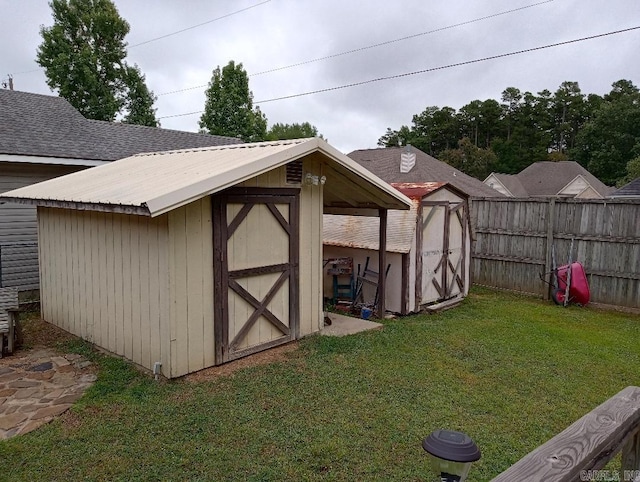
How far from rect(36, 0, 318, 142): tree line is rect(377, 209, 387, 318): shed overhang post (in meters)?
15.6

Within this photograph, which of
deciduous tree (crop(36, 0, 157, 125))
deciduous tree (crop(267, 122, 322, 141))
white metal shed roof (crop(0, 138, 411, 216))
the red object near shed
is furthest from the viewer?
deciduous tree (crop(267, 122, 322, 141))

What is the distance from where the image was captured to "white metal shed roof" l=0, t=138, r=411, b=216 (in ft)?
13.9

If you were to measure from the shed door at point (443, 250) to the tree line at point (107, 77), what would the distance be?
1498 centimetres

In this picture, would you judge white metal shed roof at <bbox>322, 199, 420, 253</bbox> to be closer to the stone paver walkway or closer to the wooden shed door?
the wooden shed door

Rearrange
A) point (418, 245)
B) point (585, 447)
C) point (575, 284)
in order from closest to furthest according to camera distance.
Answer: point (585, 447)
point (418, 245)
point (575, 284)

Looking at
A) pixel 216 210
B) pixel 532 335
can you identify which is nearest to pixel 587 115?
pixel 532 335

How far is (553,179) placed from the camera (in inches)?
1293

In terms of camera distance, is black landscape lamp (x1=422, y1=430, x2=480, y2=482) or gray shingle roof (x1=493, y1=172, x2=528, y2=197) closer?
black landscape lamp (x1=422, y1=430, x2=480, y2=482)

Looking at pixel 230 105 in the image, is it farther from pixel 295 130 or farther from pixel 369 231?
pixel 295 130

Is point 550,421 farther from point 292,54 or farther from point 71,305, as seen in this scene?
point 292,54

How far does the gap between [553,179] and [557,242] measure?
2707 cm

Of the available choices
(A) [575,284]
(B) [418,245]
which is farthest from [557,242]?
(B) [418,245]

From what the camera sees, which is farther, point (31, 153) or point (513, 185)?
point (513, 185)

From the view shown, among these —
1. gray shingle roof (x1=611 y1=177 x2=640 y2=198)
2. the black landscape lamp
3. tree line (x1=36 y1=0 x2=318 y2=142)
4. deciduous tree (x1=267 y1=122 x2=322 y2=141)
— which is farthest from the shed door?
deciduous tree (x1=267 y1=122 x2=322 y2=141)
